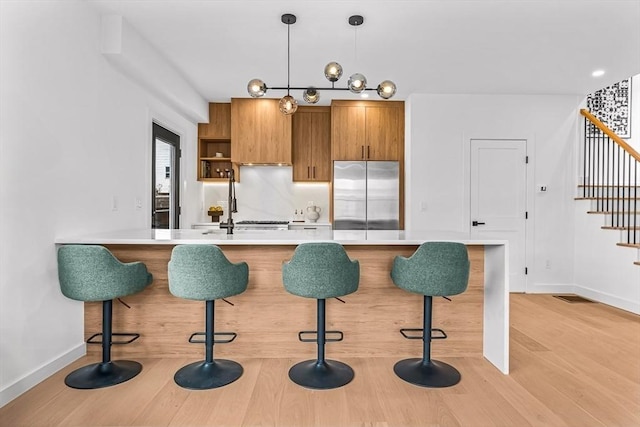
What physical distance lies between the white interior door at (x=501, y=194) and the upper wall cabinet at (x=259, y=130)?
2532mm

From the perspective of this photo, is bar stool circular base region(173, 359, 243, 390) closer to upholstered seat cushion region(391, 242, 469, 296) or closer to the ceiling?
upholstered seat cushion region(391, 242, 469, 296)

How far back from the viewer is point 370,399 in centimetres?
216

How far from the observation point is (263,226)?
16.4 feet

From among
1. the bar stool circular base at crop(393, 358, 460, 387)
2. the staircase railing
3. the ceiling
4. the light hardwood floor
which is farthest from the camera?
the staircase railing

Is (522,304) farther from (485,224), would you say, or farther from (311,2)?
(311,2)

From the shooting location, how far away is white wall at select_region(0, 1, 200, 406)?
211 centimetres

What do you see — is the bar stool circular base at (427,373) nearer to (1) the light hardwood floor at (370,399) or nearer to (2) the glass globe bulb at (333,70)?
(1) the light hardwood floor at (370,399)

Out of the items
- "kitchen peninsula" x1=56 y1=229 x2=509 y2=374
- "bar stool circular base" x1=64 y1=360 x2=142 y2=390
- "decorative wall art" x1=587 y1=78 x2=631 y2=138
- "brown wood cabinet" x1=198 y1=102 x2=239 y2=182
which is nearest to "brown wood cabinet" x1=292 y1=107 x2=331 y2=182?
"brown wood cabinet" x1=198 y1=102 x2=239 y2=182

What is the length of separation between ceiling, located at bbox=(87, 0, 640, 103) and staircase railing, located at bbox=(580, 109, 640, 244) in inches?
24.4

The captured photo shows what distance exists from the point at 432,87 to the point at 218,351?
12.4 feet

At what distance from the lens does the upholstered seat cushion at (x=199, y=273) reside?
2.22 meters

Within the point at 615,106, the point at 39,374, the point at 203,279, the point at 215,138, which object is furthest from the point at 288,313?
the point at 615,106

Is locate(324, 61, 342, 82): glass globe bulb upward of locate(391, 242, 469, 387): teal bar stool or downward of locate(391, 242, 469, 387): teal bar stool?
upward

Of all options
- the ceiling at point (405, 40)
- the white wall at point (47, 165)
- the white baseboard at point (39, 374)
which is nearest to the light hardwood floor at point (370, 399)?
the white baseboard at point (39, 374)
